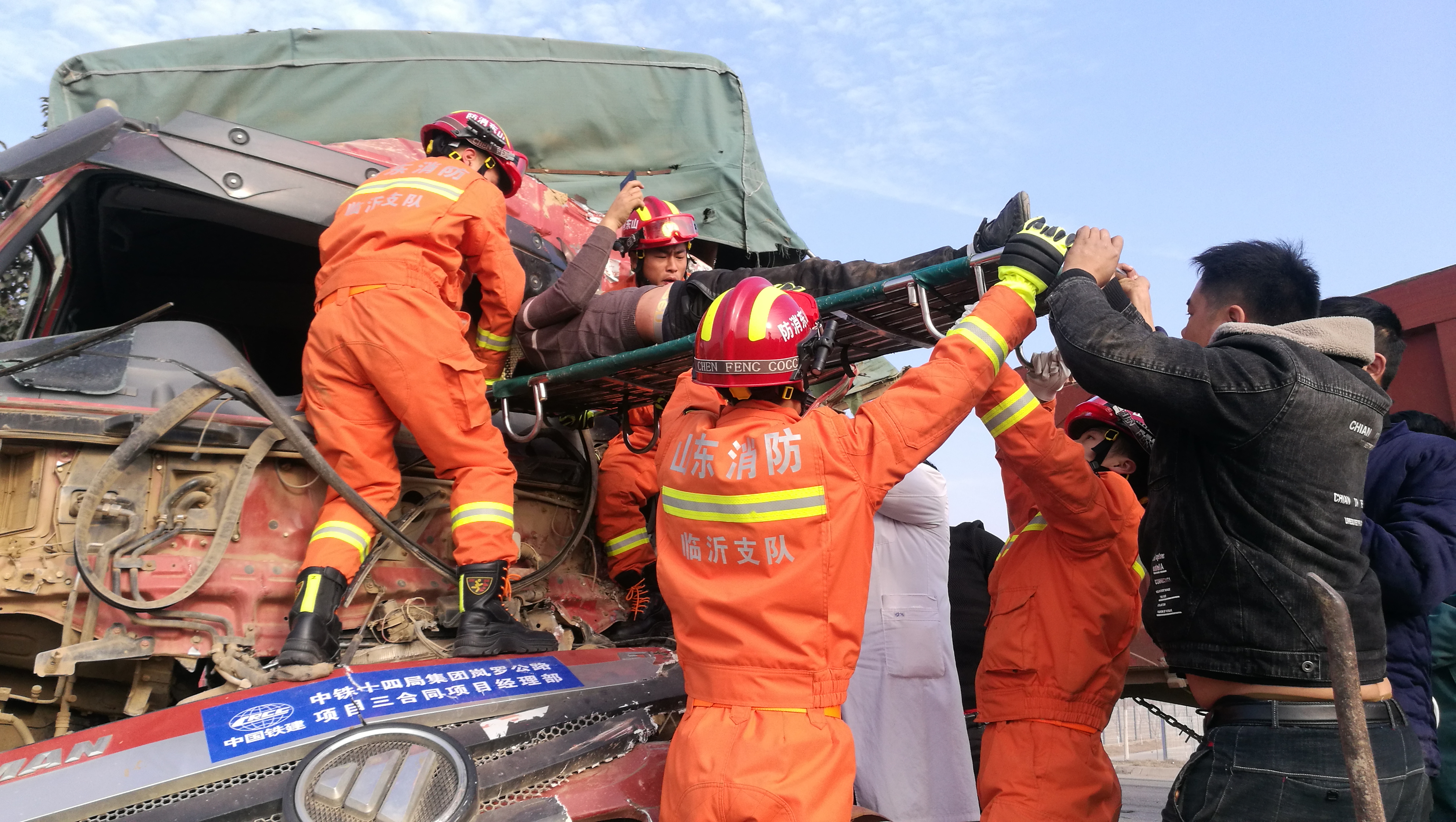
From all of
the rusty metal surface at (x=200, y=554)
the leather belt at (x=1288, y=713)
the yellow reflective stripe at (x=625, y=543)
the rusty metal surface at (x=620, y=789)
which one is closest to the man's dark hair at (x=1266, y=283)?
the leather belt at (x=1288, y=713)

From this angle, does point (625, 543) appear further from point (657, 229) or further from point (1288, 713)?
point (1288, 713)

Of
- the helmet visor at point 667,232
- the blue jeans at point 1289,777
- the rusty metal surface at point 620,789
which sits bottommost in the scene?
the rusty metal surface at point 620,789

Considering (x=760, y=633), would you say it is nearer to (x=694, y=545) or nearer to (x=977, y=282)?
(x=694, y=545)

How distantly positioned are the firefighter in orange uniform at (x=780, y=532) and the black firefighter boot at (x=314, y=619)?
1060 mm

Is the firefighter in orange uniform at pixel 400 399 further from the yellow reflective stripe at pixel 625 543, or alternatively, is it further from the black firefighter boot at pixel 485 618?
the yellow reflective stripe at pixel 625 543

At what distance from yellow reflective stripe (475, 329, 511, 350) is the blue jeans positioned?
8.77 feet

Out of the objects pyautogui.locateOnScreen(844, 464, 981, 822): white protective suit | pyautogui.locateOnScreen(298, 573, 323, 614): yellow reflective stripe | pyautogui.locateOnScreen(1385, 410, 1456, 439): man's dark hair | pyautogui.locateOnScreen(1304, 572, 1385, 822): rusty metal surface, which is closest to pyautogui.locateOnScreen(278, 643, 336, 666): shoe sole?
pyautogui.locateOnScreen(298, 573, 323, 614): yellow reflective stripe

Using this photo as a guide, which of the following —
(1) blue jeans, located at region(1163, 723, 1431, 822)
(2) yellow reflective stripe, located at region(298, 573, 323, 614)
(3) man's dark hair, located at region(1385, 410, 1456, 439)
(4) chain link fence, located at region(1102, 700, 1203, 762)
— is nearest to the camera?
(1) blue jeans, located at region(1163, 723, 1431, 822)

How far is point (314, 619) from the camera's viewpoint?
3014mm

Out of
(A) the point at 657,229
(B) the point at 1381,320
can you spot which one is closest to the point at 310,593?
(A) the point at 657,229

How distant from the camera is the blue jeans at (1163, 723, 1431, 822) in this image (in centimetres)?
207

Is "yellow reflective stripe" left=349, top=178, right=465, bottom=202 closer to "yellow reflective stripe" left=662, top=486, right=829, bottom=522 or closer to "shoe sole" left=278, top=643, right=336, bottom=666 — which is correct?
"shoe sole" left=278, top=643, right=336, bottom=666

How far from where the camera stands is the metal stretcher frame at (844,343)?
114 inches

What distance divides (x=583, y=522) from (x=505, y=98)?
8.32 feet
